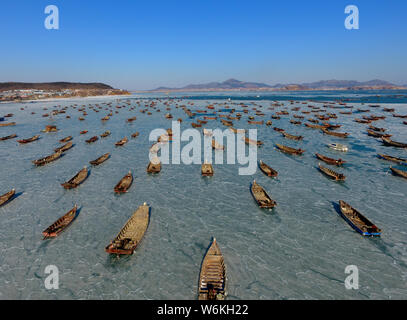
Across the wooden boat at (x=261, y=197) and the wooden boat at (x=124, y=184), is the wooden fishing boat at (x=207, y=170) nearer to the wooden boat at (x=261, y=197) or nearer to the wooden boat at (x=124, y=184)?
the wooden boat at (x=261, y=197)

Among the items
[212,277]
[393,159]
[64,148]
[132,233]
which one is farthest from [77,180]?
[393,159]

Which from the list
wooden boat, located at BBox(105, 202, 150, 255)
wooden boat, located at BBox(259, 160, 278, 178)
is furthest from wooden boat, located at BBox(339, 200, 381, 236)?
wooden boat, located at BBox(105, 202, 150, 255)

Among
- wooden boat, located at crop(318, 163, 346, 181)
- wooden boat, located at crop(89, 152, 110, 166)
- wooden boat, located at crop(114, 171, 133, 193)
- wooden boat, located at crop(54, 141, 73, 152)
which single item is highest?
wooden boat, located at crop(54, 141, 73, 152)
